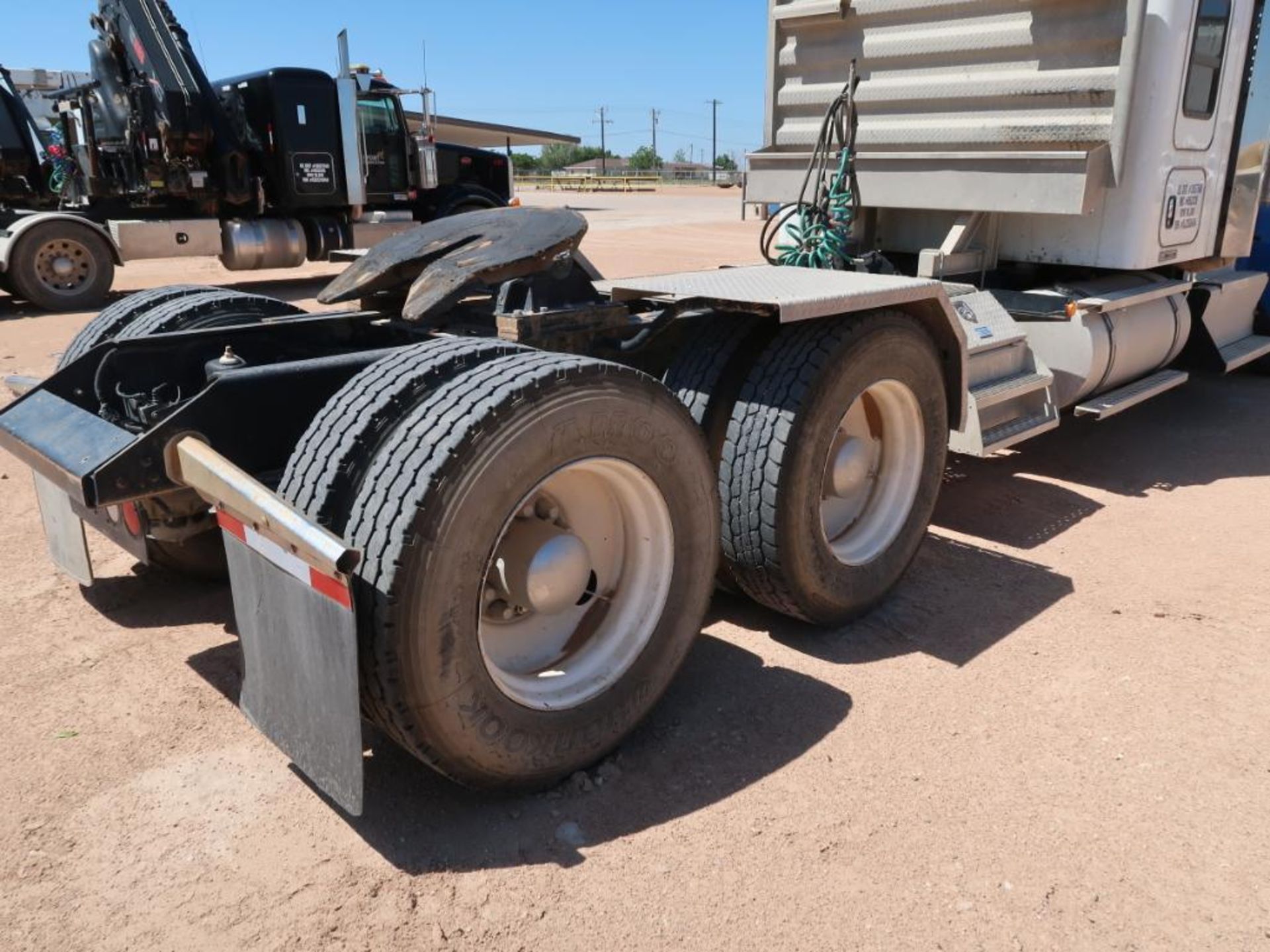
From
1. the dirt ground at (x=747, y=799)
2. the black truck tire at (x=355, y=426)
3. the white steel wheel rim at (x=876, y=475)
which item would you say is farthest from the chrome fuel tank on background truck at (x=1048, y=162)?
the black truck tire at (x=355, y=426)

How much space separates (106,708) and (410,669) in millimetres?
1428

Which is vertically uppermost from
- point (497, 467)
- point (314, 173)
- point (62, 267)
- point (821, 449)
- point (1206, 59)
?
point (1206, 59)

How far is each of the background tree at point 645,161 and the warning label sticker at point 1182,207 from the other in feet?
288

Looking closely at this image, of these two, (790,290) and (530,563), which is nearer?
(530,563)

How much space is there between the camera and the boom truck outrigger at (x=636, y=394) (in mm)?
2340

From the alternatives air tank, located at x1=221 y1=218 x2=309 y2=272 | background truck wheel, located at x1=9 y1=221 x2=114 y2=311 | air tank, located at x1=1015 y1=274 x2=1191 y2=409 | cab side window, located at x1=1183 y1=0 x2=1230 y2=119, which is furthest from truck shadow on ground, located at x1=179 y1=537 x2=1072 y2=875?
air tank, located at x1=221 y1=218 x2=309 y2=272

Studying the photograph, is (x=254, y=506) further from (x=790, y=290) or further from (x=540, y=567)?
(x=790, y=290)

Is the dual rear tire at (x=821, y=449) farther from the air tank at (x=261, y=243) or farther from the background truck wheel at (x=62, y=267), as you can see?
the air tank at (x=261, y=243)

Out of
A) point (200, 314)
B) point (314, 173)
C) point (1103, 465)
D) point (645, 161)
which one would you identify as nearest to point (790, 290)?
point (200, 314)

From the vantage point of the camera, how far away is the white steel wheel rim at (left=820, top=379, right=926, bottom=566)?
3826mm

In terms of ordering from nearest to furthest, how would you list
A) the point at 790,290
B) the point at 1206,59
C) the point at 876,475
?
the point at 790,290 < the point at 876,475 < the point at 1206,59

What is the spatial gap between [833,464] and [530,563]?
1.47 m

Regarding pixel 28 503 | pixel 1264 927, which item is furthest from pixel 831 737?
pixel 28 503

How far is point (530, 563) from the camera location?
8.83 ft
